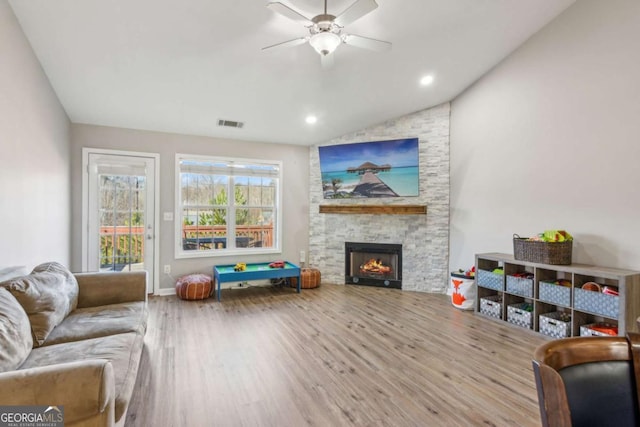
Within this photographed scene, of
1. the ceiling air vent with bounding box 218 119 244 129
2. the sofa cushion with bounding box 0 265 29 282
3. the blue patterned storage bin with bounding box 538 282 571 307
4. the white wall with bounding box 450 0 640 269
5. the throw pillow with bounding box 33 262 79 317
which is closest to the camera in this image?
the sofa cushion with bounding box 0 265 29 282

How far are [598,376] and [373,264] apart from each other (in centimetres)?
458

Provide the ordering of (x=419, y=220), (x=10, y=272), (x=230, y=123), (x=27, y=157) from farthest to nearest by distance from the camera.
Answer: (x=419, y=220)
(x=230, y=123)
(x=27, y=157)
(x=10, y=272)

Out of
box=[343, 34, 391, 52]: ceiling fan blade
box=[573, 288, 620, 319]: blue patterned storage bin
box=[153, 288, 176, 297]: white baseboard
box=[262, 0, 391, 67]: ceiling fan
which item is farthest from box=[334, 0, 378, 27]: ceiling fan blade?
box=[153, 288, 176, 297]: white baseboard

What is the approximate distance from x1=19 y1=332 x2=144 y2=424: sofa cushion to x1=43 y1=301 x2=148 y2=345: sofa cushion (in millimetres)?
118

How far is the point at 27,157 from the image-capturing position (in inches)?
109

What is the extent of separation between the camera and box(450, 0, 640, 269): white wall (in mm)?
2879

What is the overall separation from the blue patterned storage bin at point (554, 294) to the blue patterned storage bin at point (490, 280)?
41 centimetres

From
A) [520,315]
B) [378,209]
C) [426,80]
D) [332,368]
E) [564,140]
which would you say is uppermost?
[426,80]

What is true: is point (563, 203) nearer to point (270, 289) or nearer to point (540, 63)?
point (540, 63)

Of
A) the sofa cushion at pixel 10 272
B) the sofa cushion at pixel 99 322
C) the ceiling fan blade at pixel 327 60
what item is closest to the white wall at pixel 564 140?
the ceiling fan blade at pixel 327 60

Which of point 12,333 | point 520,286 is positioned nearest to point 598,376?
point 12,333

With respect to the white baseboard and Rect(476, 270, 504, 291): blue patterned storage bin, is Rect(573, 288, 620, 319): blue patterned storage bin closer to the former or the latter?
Rect(476, 270, 504, 291): blue patterned storage bin

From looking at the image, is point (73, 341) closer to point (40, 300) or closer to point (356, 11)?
point (40, 300)

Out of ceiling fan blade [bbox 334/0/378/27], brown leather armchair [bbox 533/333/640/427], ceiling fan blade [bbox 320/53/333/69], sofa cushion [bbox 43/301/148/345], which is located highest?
ceiling fan blade [bbox 334/0/378/27]
